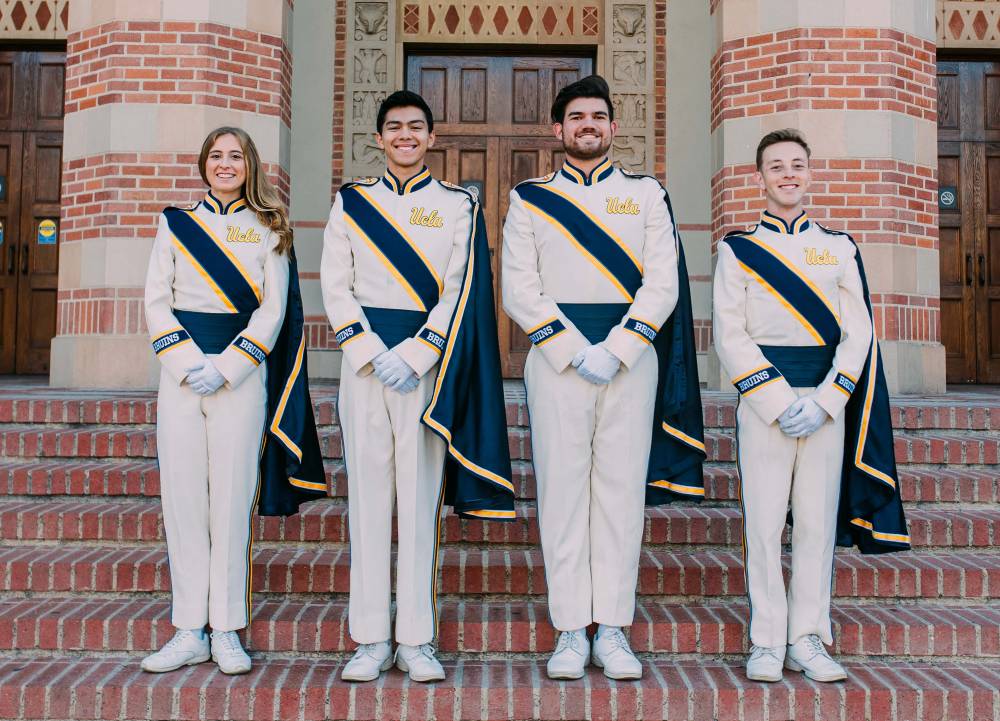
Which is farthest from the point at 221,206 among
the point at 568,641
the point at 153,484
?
the point at 568,641

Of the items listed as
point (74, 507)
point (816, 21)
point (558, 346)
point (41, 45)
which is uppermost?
point (41, 45)

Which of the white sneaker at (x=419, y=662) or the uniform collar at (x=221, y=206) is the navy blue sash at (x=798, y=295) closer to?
the white sneaker at (x=419, y=662)

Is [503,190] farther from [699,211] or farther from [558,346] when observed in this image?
[558,346]

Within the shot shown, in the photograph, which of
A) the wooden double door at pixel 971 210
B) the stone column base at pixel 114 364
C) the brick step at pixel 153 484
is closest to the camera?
the brick step at pixel 153 484

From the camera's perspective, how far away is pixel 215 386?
3086 millimetres

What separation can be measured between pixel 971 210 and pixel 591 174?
6961 mm

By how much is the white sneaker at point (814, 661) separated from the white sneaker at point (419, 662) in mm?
1357

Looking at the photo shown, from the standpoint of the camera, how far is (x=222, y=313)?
10.6 feet

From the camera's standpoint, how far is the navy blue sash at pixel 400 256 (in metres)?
3.15

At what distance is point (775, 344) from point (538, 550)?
1.57 m

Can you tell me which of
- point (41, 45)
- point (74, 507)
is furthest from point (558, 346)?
point (41, 45)

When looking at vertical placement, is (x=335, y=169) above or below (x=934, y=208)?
above

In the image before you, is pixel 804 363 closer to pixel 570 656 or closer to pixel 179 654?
pixel 570 656

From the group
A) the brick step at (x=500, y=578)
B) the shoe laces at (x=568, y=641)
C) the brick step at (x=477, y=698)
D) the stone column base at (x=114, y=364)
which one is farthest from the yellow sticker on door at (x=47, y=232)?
the shoe laces at (x=568, y=641)
